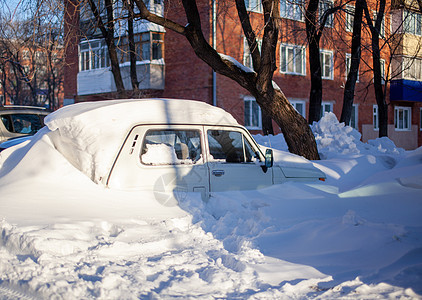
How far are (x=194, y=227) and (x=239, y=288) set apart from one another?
5.09ft

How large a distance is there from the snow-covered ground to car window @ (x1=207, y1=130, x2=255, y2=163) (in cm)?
48

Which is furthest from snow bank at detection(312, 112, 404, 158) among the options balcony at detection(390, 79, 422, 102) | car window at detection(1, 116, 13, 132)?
balcony at detection(390, 79, 422, 102)

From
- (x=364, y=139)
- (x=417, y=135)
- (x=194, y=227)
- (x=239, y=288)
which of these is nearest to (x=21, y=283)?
(x=239, y=288)

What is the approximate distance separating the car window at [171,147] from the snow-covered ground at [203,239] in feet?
1.52

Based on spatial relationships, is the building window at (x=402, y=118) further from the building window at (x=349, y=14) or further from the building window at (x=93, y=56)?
the building window at (x=93, y=56)

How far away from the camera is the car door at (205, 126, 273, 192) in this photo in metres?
5.92

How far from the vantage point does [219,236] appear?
16.3ft

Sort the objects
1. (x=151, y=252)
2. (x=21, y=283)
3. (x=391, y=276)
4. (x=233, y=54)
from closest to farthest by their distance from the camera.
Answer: (x=21, y=283), (x=391, y=276), (x=151, y=252), (x=233, y=54)

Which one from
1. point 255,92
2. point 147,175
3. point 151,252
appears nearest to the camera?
point 151,252

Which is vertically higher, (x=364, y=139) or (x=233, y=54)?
(x=233, y=54)

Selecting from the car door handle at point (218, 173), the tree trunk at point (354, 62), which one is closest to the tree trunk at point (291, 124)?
the car door handle at point (218, 173)

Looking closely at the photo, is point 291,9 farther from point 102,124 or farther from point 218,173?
point 102,124

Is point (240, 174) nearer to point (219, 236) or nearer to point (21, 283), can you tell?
point (219, 236)

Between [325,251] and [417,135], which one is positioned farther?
[417,135]
